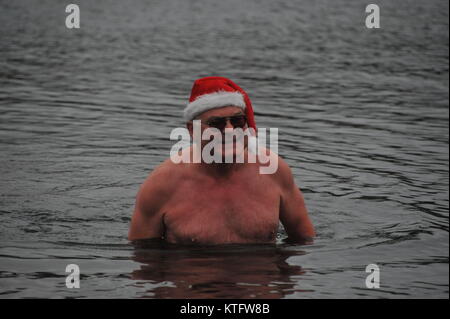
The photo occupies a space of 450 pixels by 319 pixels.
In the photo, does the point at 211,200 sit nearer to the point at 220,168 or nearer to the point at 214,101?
the point at 220,168

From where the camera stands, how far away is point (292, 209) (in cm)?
655

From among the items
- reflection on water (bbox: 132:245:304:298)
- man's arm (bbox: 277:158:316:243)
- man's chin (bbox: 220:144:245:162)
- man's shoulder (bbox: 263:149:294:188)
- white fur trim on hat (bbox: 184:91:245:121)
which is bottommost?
reflection on water (bbox: 132:245:304:298)

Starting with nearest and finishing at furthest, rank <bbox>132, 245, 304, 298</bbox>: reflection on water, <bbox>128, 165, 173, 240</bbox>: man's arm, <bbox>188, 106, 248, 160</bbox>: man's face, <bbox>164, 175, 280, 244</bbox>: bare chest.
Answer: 1. <bbox>132, 245, 304, 298</bbox>: reflection on water
2. <bbox>188, 106, 248, 160</bbox>: man's face
3. <bbox>128, 165, 173, 240</bbox>: man's arm
4. <bbox>164, 175, 280, 244</bbox>: bare chest

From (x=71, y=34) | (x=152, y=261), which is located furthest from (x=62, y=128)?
(x=71, y=34)

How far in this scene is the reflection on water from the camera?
5598 millimetres

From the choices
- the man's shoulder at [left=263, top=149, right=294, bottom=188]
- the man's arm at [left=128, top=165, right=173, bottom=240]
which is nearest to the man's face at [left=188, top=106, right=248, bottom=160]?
the man's shoulder at [left=263, top=149, right=294, bottom=188]

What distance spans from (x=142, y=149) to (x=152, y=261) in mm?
4839

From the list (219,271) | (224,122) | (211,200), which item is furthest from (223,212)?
(224,122)

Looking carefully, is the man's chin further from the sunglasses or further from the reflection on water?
the reflection on water

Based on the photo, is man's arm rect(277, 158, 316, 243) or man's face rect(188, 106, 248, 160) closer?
man's face rect(188, 106, 248, 160)

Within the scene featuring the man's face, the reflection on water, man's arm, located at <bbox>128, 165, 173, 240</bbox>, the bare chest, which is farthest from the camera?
the bare chest

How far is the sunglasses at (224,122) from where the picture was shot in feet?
19.9

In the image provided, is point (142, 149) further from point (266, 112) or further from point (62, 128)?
point (266, 112)

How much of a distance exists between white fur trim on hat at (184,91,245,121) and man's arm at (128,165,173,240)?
0.54 metres
